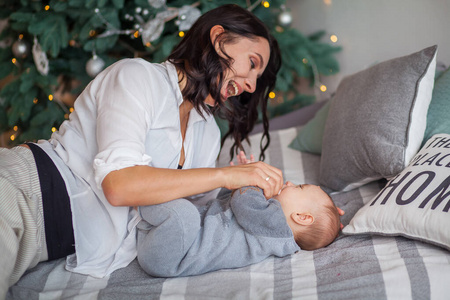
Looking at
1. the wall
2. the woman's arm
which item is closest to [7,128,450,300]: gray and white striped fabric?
the woman's arm

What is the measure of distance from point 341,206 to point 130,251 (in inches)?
31.4

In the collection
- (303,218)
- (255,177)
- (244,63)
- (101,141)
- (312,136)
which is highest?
(244,63)

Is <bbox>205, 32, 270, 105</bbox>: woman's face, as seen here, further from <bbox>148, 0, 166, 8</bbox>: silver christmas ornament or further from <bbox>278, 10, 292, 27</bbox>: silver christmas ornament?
<bbox>278, 10, 292, 27</bbox>: silver christmas ornament

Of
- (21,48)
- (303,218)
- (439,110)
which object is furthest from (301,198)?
(21,48)

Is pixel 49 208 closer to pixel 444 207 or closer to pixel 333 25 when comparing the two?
pixel 444 207

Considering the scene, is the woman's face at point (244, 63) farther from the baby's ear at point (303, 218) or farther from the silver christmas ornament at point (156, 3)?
the silver christmas ornament at point (156, 3)

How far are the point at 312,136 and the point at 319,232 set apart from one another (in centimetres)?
77

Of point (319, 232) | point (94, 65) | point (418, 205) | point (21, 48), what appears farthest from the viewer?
point (21, 48)

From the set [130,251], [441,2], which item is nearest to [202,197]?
[130,251]

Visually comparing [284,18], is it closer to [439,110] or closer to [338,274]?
[439,110]

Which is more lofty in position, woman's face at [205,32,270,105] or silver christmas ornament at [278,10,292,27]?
woman's face at [205,32,270,105]

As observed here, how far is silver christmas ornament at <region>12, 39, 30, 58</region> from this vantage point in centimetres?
259

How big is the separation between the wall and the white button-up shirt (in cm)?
135

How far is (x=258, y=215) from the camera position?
129cm
